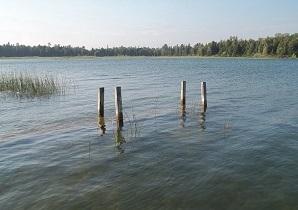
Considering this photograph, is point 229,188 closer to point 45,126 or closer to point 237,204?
point 237,204

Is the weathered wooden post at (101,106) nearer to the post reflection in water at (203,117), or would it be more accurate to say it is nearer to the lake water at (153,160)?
the lake water at (153,160)

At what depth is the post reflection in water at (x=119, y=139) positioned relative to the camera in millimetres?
17328

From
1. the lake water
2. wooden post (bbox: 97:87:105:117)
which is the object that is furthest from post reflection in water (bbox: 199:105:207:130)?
wooden post (bbox: 97:87:105:117)

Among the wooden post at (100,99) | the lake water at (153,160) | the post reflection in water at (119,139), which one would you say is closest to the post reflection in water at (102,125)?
the lake water at (153,160)

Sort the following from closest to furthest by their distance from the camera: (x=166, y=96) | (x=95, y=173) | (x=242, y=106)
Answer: (x=95, y=173) < (x=242, y=106) < (x=166, y=96)

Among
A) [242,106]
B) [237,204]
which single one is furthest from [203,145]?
[242,106]

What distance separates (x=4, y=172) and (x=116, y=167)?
13.9 feet

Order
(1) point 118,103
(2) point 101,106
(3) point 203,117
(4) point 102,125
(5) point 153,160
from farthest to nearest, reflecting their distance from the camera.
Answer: (3) point 203,117 < (2) point 101,106 < (4) point 102,125 < (1) point 118,103 < (5) point 153,160

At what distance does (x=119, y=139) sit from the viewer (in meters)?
19.0

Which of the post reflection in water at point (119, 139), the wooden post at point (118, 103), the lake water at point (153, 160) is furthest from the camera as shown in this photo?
the wooden post at point (118, 103)

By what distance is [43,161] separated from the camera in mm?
15586

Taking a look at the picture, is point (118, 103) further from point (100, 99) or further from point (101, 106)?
point (101, 106)

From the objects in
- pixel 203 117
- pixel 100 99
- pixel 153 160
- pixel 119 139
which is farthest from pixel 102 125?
pixel 153 160

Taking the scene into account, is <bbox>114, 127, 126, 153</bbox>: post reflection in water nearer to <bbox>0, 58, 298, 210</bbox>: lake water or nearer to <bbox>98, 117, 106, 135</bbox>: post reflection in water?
<bbox>0, 58, 298, 210</bbox>: lake water
